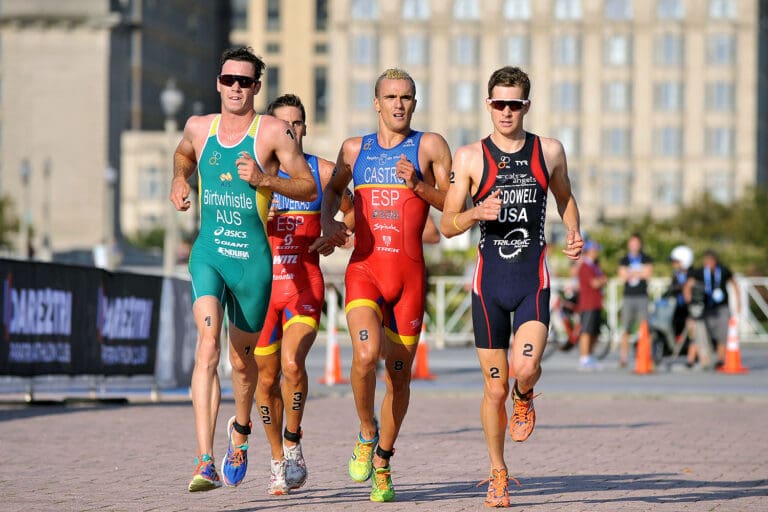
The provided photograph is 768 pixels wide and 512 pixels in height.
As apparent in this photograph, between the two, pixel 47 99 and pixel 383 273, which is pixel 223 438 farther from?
pixel 47 99

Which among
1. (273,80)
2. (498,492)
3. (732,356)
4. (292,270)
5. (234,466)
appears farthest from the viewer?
(273,80)

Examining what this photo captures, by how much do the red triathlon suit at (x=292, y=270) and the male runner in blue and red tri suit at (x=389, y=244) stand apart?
1.14 ft

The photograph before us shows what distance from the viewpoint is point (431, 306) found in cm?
3753

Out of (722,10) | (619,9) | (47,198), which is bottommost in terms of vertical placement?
(47,198)

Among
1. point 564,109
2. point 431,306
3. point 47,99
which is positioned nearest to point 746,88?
point 564,109

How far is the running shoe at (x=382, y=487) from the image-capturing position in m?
10.3

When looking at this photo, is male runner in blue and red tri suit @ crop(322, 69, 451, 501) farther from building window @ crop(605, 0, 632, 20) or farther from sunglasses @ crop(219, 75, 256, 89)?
building window @ crop(605, 0, 632, 20)

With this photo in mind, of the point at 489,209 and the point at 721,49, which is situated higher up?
the point at 721,49

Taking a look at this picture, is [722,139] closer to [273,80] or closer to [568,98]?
[568,98]

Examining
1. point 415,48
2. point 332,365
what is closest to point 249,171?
point 332,365

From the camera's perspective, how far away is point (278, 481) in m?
10.6

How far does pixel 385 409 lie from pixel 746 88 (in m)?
122

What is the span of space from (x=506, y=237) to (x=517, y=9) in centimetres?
12188

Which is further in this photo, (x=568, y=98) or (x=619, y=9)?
(x=568, y=98)
